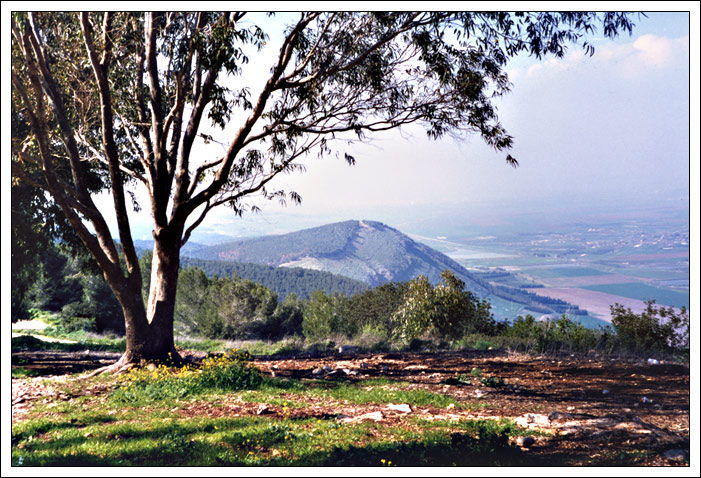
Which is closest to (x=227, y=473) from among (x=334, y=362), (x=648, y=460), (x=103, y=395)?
(x=103, y=395)

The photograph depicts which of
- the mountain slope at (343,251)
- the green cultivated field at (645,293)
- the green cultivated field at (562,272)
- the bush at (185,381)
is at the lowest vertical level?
the bush at (185,381)

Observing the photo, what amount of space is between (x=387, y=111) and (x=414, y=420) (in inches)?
226

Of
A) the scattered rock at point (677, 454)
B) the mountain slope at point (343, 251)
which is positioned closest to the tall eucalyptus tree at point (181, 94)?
the scattered rock at point (677, 454)

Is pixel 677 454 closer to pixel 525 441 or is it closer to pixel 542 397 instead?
pixel 525 441

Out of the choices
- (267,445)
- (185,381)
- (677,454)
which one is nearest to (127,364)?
(185,381)

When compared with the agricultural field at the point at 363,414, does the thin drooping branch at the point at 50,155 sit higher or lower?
higher

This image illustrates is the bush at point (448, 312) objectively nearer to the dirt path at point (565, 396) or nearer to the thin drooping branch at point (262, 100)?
the dirt path at point (565, 396)

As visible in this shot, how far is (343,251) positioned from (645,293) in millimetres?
31018

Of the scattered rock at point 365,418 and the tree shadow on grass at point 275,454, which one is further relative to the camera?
the scattered rock at point 365,418

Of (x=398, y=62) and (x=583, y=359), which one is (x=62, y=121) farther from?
(x=583, y=359)

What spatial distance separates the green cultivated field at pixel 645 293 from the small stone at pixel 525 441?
3.13 meters

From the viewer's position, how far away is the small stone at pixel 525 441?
5.44m

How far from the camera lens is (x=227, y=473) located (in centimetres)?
520

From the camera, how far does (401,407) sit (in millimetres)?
6781
